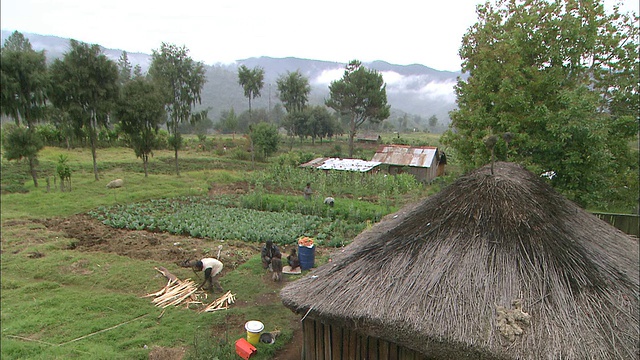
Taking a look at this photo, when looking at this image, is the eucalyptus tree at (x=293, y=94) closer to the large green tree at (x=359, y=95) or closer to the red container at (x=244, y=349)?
the large green tree at (x=359, y=95)

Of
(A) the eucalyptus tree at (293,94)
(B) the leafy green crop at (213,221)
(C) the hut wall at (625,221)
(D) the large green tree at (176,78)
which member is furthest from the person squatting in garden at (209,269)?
(A) the eucalyptus tree at (293,94)

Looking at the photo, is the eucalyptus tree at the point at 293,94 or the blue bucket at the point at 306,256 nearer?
the blue bucket at the point at 306,256

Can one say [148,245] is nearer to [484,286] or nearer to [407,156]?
[484,286]

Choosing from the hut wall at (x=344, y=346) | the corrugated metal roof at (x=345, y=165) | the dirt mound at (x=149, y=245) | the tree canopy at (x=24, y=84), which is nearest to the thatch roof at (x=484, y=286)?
the hut wall at (x=344, y=346)

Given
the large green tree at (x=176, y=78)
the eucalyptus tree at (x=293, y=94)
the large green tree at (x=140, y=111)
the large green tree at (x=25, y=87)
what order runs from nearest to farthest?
the large green tree at (x=25, y=87) → the large green tree at (x=140, y=111) → the large green tree at (x=176, y=78) → the eucalyptus tree at (x=293, y=94)

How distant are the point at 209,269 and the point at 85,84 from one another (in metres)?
16.8

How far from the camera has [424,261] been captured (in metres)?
3.78

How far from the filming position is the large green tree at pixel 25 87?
16266 mm

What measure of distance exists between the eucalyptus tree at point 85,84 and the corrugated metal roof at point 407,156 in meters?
18.5

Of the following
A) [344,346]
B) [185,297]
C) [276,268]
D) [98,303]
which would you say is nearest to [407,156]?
[276,268]

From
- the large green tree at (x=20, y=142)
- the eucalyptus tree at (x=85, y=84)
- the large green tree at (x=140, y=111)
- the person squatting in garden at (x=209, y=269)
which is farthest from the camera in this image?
the large green tree at (x=140, y=111)

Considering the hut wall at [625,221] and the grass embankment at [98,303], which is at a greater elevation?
the hut wall at [625,221]

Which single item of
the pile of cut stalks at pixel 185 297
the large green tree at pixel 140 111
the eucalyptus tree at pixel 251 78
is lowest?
the pile of cut stalks at pixel 185 297

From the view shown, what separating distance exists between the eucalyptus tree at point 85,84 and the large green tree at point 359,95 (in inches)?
966
